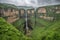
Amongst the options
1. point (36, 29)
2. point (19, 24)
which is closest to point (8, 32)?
point (19, 24)

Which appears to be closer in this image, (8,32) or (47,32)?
(8,32)

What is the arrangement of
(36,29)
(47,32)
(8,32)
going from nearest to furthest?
(8,32)
(47,32)
(36,29)

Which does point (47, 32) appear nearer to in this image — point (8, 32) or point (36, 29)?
point (36, 29)

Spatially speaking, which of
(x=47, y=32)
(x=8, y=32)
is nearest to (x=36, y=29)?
(x=47, y=32)

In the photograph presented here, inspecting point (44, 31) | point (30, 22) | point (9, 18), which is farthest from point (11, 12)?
point (44, 31)

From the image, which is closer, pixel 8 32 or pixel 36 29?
pixel 8 32

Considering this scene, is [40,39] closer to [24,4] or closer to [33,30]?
[33,30]

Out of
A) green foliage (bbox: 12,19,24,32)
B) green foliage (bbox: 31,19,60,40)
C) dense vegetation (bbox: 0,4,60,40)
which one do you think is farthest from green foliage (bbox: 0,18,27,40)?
green foliage (bbox: 31,19,60,40)

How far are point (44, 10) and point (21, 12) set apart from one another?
0.41 meters

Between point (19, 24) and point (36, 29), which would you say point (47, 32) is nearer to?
point (36, 29)

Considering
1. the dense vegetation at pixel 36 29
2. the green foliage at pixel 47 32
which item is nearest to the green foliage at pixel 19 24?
the dense vegetation at pixel 36 29

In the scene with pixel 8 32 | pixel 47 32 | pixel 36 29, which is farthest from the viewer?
pixel 36 29

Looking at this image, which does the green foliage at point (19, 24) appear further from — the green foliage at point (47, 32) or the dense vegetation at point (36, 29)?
the green foliage at point (47, 32)

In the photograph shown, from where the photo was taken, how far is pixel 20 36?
336 centimetres
